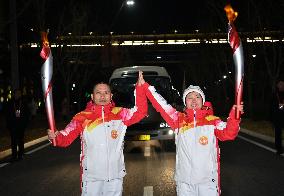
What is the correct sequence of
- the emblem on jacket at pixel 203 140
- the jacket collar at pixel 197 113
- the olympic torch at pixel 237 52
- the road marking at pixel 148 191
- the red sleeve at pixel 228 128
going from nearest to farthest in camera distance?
the olympic torch at pixel 237 52 → the red sleeve at pixel 228 128 → the emblem on jacket at pixel 203 140 → the jacket collar at pixel 197 113 → the road marking at pixel 148 191

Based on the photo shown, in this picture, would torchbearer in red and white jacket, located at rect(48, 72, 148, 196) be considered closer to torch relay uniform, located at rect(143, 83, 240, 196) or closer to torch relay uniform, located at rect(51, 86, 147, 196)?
torch relay uniform, located at rect(51, 86, 147, 196)

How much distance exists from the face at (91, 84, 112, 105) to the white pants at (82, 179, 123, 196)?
75 centimetres

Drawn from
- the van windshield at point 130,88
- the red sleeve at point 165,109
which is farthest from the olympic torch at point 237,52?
the van windshield at point 130,88

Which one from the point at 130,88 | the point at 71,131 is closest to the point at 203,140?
the point at 71,131

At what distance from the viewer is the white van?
13.5 meters

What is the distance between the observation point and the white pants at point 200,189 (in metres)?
4.71

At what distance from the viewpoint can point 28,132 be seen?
68.6ft

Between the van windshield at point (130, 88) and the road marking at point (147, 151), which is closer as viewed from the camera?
the road marking at point (147, 151)

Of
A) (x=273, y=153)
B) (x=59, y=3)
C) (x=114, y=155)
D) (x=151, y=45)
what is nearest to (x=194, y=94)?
(x=114, y=155)

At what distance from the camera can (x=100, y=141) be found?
187 inches

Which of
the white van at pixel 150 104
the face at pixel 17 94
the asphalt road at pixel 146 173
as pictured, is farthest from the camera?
the white van at pixel 150 104

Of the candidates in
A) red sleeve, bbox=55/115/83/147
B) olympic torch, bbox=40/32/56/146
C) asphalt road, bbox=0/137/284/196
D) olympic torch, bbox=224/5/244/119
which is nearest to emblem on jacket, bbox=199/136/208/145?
olympic torch, bbox=224/5/244/119

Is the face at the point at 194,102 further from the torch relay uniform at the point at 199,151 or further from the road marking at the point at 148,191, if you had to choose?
the road marking at the point at 148,191

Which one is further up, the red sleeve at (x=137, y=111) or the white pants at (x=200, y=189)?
the red sleeve at (x=137, y=111)
